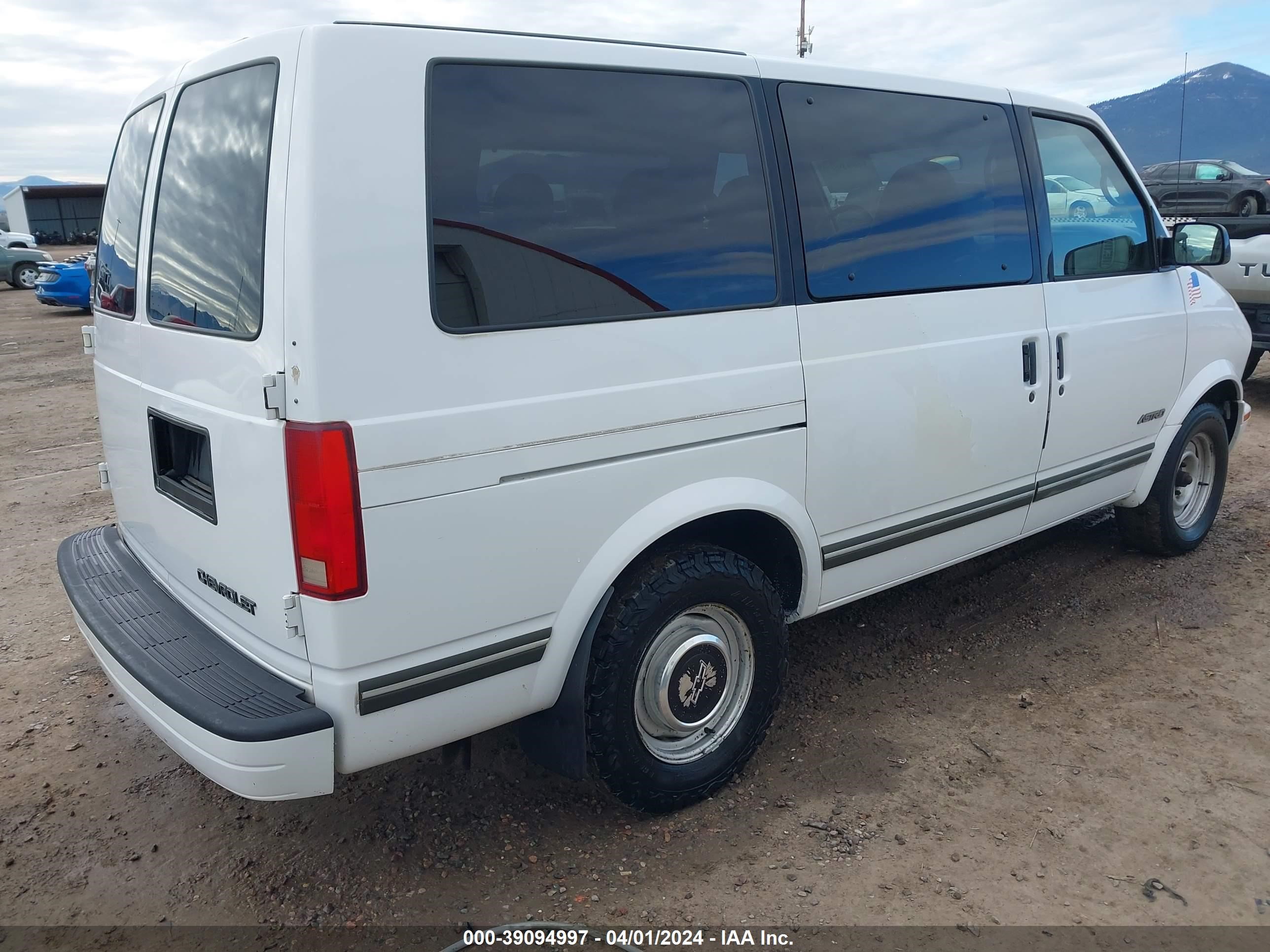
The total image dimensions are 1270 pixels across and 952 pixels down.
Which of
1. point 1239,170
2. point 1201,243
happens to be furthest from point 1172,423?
point 1239,170

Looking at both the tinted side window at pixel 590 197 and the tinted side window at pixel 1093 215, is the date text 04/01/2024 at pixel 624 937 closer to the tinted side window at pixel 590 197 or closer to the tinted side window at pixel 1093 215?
the tinted side window at pixel 590 197

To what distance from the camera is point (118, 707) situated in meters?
3.68

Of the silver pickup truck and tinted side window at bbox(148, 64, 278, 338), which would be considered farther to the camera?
the silver pickup truck

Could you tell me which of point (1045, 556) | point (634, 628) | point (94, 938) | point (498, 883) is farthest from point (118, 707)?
point (1045, 556)

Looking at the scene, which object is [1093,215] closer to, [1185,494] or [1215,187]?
[1185,494]

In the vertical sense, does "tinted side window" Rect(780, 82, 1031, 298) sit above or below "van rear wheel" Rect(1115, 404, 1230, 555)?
above

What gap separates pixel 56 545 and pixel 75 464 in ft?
6.95

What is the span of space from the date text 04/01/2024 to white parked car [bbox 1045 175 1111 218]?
2.90 metres

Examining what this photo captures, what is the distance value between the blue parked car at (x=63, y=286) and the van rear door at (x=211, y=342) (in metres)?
16.7

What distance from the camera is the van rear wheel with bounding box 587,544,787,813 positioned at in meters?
2.68

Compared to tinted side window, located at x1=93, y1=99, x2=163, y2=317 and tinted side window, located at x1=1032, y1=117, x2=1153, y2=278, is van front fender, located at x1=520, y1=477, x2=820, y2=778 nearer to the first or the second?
tinted side window, located at x1=93, y1=99, x2=163, y2=317

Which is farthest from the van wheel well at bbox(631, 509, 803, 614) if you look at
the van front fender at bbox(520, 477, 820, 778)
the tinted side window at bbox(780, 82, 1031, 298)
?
the tinted side window at bbox(780, 82, 1031, 298)

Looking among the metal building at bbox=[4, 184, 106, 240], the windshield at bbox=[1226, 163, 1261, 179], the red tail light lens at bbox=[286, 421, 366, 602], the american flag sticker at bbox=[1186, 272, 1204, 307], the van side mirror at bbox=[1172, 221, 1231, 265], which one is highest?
the metal building at bbox=[4, 184, 106, 240]

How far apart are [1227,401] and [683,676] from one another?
373cm
